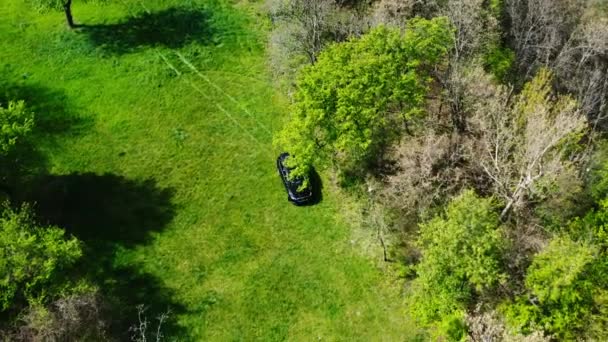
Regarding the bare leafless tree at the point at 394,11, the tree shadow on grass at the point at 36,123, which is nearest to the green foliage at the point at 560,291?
the bare leafless tree at the point at 394,11

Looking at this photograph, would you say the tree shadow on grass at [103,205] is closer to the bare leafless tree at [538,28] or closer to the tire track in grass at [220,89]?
the tire track in grass at [220,89]

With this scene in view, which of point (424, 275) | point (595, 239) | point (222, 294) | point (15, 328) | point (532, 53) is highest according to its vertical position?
point (532, 53)

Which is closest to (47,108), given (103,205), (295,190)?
(103,205)

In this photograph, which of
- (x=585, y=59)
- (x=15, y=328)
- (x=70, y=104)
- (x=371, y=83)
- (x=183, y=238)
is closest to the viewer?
(x=15, y=328)

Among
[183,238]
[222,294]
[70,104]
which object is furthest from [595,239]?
[70,104]

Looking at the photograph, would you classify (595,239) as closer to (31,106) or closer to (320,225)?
(320,225)

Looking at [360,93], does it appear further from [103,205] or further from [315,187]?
[103,205]

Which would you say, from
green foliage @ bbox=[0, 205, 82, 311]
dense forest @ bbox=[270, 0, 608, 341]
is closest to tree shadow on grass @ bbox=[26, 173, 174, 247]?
green foliage @ bbox=[0, 205, 82, 311]

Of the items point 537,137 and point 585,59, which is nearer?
point 537,137
